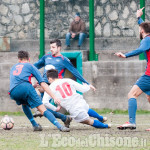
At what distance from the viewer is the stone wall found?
51.3ft

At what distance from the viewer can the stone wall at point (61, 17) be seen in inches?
616

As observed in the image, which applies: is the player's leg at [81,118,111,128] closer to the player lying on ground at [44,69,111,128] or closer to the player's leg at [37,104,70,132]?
the player lying on ground at [44,69,111,128]

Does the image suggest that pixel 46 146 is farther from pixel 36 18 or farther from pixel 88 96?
pixel 36 18

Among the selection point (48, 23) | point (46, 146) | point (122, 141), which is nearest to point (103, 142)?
point (122, 141)

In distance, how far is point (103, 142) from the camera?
6805mm

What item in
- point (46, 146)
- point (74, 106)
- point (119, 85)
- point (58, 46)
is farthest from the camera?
point (119, 85)

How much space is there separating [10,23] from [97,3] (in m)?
2.73

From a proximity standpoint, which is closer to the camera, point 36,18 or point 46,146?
point 46,146

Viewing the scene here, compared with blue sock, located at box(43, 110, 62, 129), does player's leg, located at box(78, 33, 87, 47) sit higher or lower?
higher

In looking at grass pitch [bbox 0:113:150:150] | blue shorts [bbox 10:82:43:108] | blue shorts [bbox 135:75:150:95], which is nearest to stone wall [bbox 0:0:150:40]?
blue shorts [bbox 135:75:150:95]

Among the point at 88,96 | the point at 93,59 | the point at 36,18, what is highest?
the point at 36,18

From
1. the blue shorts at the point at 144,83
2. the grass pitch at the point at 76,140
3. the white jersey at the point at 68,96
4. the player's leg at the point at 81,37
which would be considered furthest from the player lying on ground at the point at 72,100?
the player's leg at the point at 81,37

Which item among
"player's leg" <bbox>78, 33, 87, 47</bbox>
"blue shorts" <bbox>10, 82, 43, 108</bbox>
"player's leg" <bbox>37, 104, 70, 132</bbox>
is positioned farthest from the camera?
"player's leg" <bbox>78, 33, 87, 47</bbox>

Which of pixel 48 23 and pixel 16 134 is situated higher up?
pixel 48 23
